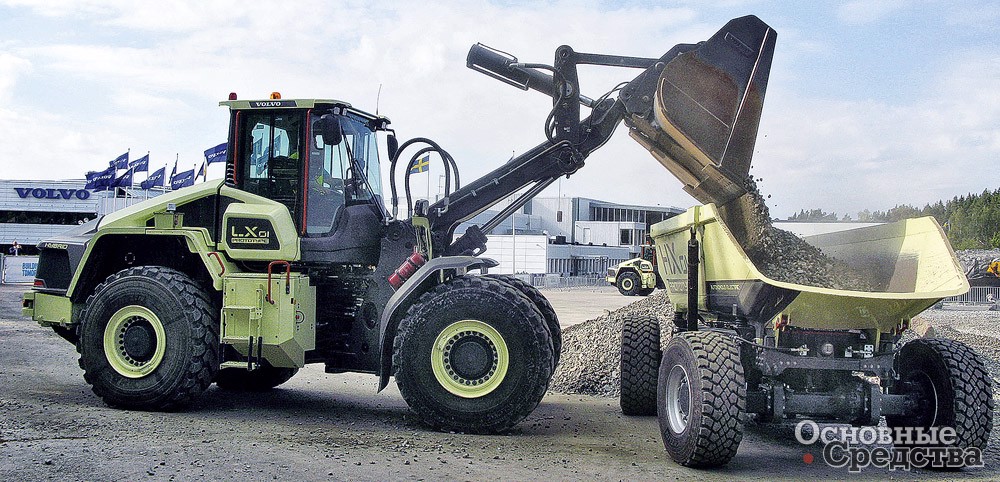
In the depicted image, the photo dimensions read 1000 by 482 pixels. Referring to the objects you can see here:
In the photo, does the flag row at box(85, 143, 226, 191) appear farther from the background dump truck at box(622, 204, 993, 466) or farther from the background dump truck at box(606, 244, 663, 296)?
the background dump truck at box(622, 204, 993, 466)

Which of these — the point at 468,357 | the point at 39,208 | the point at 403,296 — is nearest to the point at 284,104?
the point at 403,296

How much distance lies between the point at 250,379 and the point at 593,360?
4582mm

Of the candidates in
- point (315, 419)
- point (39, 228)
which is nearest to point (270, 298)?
point (315, 419)

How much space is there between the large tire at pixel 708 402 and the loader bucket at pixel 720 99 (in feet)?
6.80

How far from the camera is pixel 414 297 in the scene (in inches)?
339

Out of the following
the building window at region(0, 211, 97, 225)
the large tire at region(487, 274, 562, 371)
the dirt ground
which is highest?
the building window at region(0, 211, 97, 225)

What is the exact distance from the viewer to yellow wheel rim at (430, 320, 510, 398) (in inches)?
319

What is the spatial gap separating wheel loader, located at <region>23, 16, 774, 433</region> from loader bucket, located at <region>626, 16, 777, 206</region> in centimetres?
1

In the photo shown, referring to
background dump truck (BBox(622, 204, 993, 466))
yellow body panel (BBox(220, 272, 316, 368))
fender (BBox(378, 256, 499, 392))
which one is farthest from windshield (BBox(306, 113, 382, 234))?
background dump truck (BBox(622, 204, 993, 466))

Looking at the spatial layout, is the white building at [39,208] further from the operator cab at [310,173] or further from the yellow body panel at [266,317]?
the yellow body panel at [266,317]

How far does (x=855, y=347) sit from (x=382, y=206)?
16.6ft

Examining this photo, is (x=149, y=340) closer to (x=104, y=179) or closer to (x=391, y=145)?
(x=391, y=145)

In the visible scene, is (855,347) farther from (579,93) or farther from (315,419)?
(315,419)

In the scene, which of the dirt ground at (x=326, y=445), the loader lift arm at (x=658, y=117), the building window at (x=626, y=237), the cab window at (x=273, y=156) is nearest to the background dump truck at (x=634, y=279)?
the dirt ground at (x=326, y=445)
